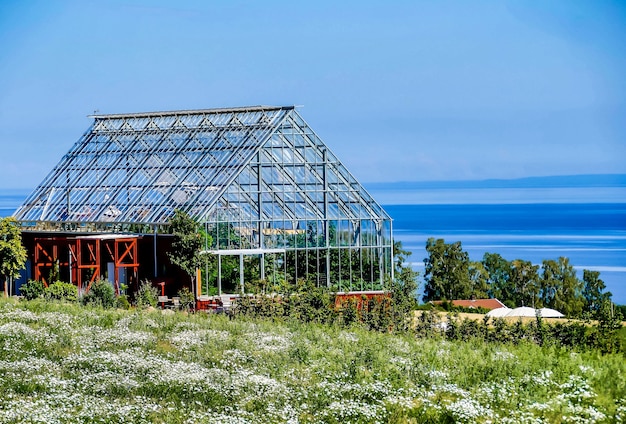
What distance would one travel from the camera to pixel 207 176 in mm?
43531

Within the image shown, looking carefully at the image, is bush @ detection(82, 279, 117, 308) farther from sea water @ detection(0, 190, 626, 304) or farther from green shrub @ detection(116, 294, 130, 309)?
sea water @ detection(0, 190, 626, 304)

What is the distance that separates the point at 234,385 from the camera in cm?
1836

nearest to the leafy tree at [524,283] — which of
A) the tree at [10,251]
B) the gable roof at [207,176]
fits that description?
the gable roof at [207,176]

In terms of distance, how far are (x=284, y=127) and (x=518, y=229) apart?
143m

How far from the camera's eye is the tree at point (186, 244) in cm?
3850

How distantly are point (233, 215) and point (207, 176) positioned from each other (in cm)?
290

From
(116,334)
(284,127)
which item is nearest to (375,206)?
(284,127)

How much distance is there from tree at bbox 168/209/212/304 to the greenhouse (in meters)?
0.88

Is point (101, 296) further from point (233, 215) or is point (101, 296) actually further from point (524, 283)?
point (524, 283)

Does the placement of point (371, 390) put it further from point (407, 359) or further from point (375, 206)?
point (375, 206)

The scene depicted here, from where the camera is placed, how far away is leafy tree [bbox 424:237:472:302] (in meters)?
57.4

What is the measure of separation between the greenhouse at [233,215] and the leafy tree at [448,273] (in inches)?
561

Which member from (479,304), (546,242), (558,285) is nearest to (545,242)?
(546,242)

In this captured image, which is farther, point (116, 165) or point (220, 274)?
point (116, 165)
